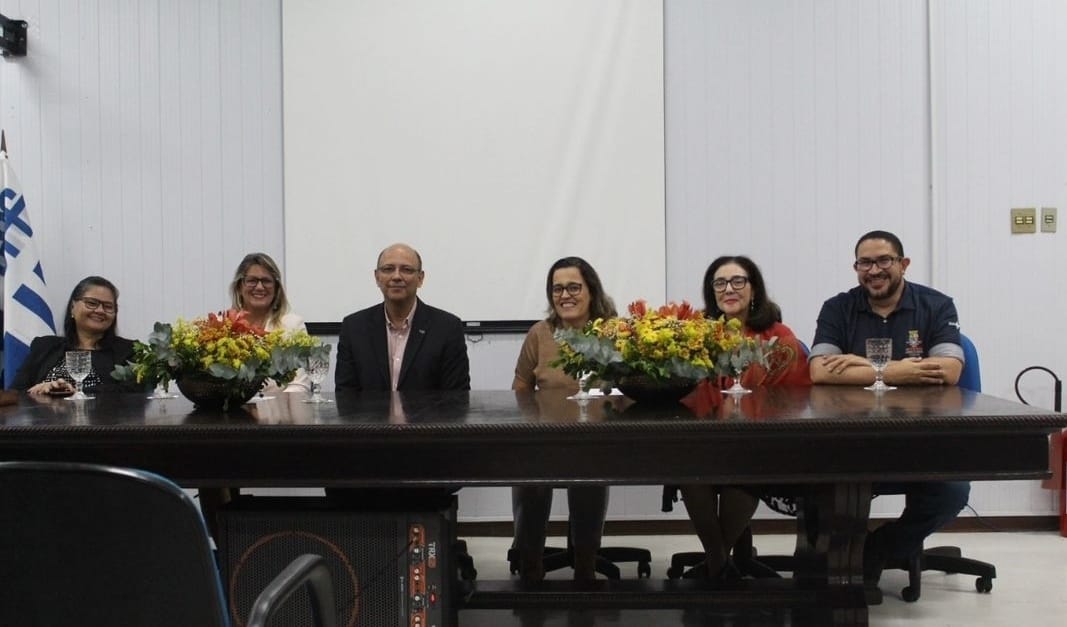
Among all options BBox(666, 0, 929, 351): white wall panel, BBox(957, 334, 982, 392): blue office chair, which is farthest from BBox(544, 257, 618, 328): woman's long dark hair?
BBox(957, 334, 982, 392): blue office chair

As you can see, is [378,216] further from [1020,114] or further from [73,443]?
[1020,114]

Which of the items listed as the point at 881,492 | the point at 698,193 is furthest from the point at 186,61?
the point at 881,492

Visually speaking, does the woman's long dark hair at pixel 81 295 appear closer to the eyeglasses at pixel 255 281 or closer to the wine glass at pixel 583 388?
the eyeglasses at pixel 255 281

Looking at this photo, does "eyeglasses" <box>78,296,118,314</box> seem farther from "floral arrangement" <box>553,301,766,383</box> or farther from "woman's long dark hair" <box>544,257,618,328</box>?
"floral arrangement" <box>553,301,766,383</box>

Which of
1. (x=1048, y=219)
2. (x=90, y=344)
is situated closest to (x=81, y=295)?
(x=90, y=344)

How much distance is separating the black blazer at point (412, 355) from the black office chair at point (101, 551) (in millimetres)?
2164

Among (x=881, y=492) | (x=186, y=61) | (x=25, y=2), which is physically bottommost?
(x=881, y=492)

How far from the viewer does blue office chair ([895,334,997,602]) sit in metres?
3.07

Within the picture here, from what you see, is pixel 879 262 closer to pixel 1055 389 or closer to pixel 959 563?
pixel 959 563

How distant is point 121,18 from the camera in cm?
437

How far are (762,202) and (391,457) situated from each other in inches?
108

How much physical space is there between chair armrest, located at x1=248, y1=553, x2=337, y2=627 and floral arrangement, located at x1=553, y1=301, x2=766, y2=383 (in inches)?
42.9

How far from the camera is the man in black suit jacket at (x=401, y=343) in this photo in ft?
10.8

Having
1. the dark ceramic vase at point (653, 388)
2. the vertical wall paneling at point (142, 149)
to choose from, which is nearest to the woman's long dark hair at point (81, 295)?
the vertical wall paneling at point (142, 149)
